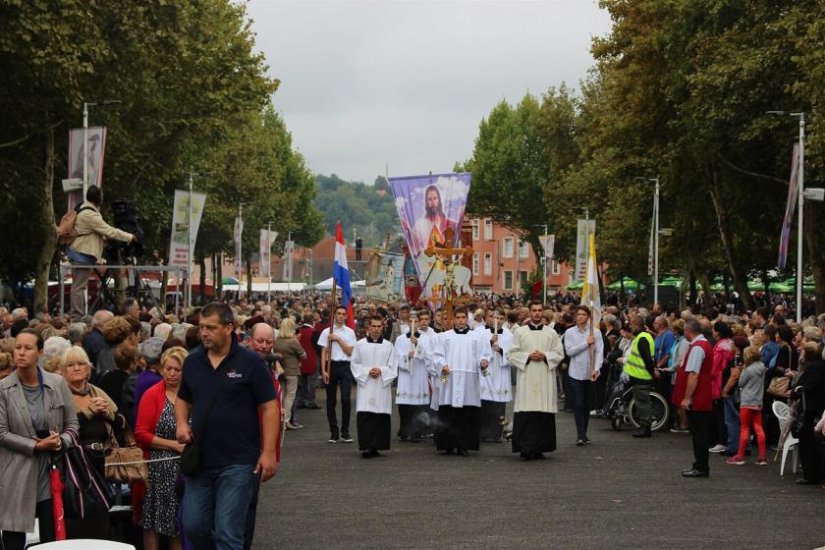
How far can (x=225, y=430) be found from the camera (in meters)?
8.73

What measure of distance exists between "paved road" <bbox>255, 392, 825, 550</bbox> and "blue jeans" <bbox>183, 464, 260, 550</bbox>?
3030mm

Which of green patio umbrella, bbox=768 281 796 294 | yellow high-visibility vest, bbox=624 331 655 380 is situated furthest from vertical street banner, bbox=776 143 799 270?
green patio umbrella, bbox=768 281 796 294

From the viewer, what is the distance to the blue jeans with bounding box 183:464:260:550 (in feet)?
28.6

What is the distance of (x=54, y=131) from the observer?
1649 inches

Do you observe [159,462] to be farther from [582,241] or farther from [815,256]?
[582,241]

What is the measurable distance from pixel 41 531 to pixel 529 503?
6.05 meters

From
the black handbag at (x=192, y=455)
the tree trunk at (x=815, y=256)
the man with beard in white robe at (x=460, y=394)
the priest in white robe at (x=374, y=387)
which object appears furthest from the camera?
the tree trunk at (x=815, y=256)

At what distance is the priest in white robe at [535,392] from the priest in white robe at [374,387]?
1.55 m

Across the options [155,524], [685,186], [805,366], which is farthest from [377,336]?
[685,186]

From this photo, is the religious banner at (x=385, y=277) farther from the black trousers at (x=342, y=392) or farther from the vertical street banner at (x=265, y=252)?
the black trousers at (x=342, y=392)

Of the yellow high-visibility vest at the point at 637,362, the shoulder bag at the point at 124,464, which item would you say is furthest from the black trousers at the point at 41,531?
the yellow high-visibility vest at the point at 637,362

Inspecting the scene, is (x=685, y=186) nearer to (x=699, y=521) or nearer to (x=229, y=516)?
(x=699, y=521)

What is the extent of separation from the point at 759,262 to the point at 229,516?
177 ft

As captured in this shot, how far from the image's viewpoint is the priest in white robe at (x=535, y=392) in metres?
18.8
